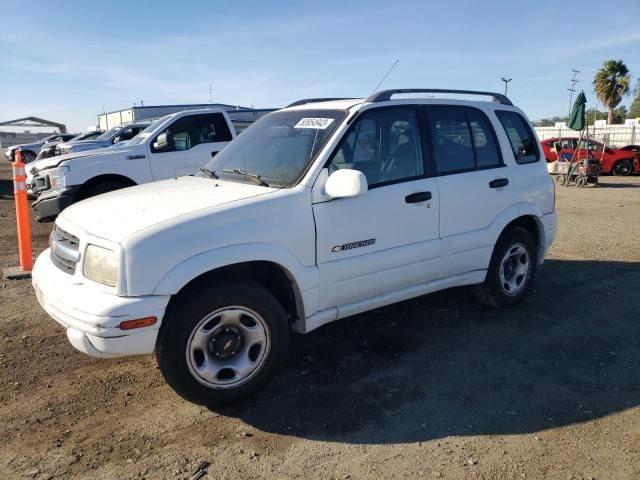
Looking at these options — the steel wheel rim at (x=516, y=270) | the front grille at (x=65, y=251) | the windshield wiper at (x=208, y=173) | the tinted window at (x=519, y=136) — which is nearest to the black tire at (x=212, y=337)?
the front grille at (x=65, y=251)

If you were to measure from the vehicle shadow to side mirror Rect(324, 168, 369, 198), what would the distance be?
52.3 inches

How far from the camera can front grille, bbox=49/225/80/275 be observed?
3.41 meters

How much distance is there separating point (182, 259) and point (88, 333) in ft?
2.16

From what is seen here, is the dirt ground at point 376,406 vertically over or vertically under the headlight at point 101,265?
under

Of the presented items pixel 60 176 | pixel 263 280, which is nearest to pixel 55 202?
pixel 60 176

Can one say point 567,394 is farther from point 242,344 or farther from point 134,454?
point 134,454

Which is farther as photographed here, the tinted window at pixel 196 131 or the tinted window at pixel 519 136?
the tinted window at pixel 196 131

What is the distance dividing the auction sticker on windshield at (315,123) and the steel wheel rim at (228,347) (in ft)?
4.96

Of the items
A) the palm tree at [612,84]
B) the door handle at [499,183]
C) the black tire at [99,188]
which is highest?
the palm tree at [612,84]

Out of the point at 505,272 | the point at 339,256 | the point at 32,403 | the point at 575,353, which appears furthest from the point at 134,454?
the point at 505,272

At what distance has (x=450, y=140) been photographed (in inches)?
182

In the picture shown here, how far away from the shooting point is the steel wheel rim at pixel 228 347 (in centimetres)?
329

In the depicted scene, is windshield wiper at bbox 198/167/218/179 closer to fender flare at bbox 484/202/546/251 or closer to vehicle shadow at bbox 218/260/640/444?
vehicle shadow at bbox 218/260/640/444

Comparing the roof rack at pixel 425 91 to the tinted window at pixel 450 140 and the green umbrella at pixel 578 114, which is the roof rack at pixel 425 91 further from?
the green umbrella at pixel 578 114
